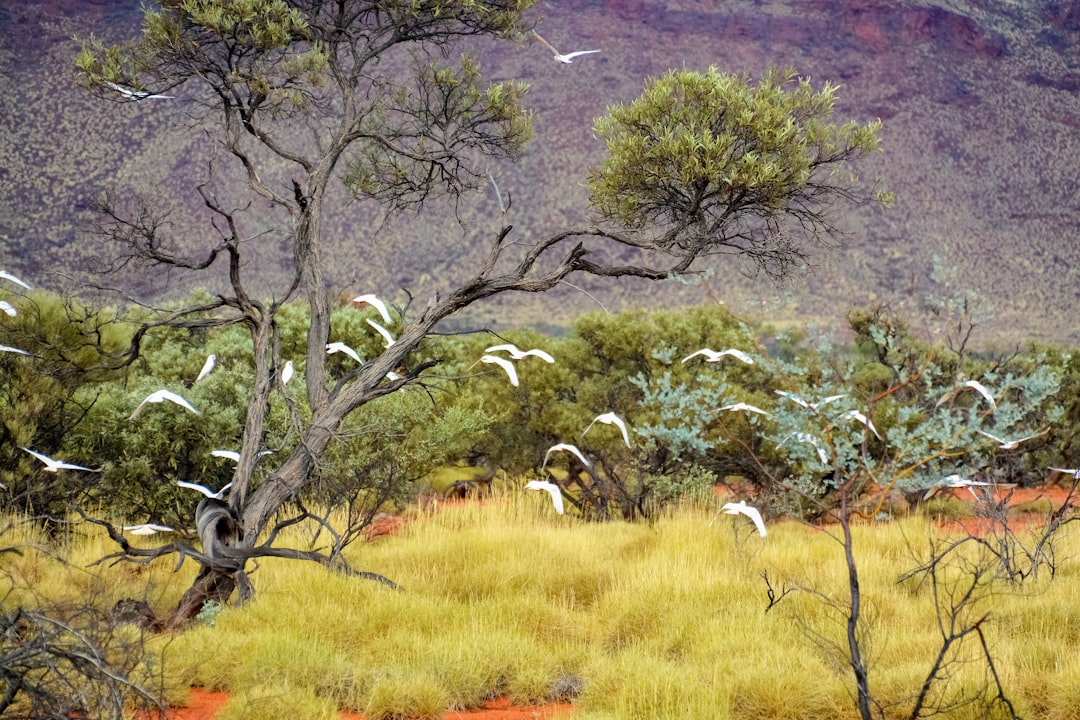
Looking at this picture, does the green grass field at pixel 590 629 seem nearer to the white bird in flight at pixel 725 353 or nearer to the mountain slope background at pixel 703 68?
the white bird in flight at pixel 725 353

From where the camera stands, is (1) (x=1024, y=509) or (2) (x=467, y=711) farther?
(1) (x=1024, y=509)

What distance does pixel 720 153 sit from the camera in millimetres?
7953

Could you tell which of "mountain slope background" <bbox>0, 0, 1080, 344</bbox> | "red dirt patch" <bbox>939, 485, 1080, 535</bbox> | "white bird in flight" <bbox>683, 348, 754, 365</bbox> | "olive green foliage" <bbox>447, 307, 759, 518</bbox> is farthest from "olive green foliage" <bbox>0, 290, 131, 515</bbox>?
"mountain slope background" <bbox>0, 0, 1080, 344</bbox>

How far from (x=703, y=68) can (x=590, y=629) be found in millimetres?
43540

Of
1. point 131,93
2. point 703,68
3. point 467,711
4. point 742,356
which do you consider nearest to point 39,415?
point 131,93

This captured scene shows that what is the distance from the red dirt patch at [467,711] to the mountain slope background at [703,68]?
24.5 metres

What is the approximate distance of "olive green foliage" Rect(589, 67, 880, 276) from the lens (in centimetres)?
802

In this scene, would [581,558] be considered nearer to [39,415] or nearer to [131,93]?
[131,93]

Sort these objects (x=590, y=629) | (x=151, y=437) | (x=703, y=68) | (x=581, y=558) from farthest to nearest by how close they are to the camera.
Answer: (x=703, y=68) < (x=151, y=437) < (x=581, y=558) < (x=590, y=629)

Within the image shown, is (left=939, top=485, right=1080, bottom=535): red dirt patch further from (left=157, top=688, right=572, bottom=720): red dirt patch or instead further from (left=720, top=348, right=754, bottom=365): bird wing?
(left=157, top=688, right=572, bottom=720): red dirt patch

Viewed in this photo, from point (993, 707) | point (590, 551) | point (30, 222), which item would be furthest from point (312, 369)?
point (30, 222)

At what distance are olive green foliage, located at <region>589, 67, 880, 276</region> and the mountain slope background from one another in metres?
20.9

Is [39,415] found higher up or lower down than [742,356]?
lower down

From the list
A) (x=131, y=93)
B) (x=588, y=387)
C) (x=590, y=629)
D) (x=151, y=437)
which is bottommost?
(x=588, y=387)
